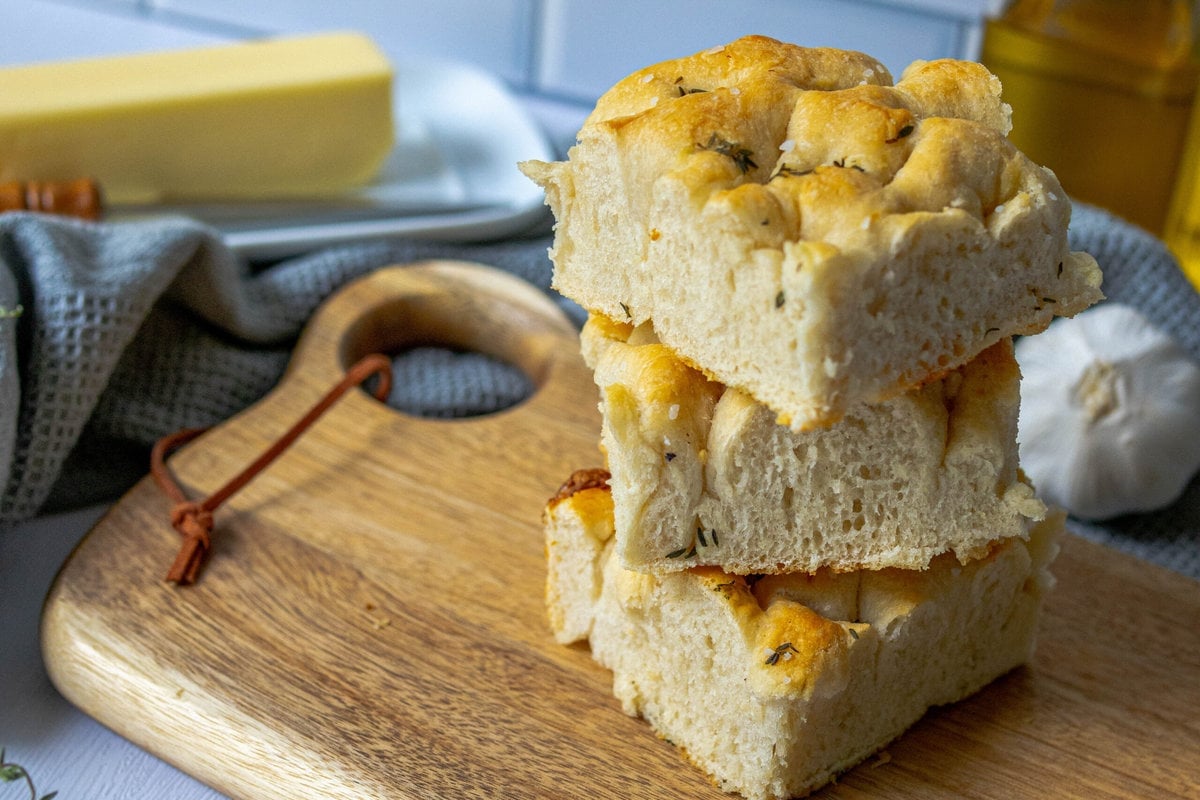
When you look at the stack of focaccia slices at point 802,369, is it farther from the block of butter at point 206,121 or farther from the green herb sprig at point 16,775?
the block of butter at point 206,121

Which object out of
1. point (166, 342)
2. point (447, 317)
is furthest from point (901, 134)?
point (166, 342)

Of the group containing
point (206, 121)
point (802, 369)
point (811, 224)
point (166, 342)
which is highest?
point (811, 224)

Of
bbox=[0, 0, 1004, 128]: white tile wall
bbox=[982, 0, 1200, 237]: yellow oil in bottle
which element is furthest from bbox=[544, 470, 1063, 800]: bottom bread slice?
bbox=[0, 0, 1004, 128]: white tile wall

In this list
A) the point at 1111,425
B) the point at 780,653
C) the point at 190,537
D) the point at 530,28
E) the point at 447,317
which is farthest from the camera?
the point at 530,28

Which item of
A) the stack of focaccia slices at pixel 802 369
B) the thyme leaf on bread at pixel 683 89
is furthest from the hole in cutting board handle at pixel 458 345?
the thyme leaf on bread at pixel 683 89

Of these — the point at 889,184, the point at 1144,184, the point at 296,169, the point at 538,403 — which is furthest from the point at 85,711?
the point at 1144,184

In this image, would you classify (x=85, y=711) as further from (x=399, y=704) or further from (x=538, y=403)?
(x=538, y=403)

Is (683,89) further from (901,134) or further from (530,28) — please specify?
(530,28)
